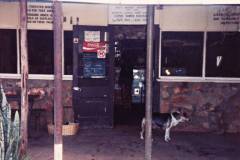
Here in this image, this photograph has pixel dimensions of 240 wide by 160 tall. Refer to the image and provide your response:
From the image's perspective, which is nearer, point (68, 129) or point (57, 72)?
point (57, 72)

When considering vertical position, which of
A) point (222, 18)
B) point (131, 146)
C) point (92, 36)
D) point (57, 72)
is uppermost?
point (222, 18)

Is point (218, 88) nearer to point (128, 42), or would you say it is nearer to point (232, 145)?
point (232, 145)

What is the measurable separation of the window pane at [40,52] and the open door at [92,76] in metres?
0.66

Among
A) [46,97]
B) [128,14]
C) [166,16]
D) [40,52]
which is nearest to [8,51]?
[40,52]

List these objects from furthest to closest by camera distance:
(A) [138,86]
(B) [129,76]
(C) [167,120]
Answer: (A) [138,86]
(B) [129,76]
(C) [167,120]

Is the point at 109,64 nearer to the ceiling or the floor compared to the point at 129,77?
nearer to the ceiling

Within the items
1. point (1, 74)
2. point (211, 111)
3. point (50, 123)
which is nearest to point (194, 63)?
point (211, 111)

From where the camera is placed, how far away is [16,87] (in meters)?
9.52

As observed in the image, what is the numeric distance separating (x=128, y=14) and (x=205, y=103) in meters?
2.75

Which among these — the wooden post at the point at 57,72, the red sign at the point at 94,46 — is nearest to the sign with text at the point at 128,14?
the red sign at the point at 94,46

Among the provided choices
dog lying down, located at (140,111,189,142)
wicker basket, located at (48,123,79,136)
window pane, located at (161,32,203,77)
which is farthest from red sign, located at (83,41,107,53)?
dog lying down, located at (140,111,189,142)

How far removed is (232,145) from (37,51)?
4.93 metres

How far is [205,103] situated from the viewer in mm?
9453

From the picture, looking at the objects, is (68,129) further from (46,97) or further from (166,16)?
(166,16)
